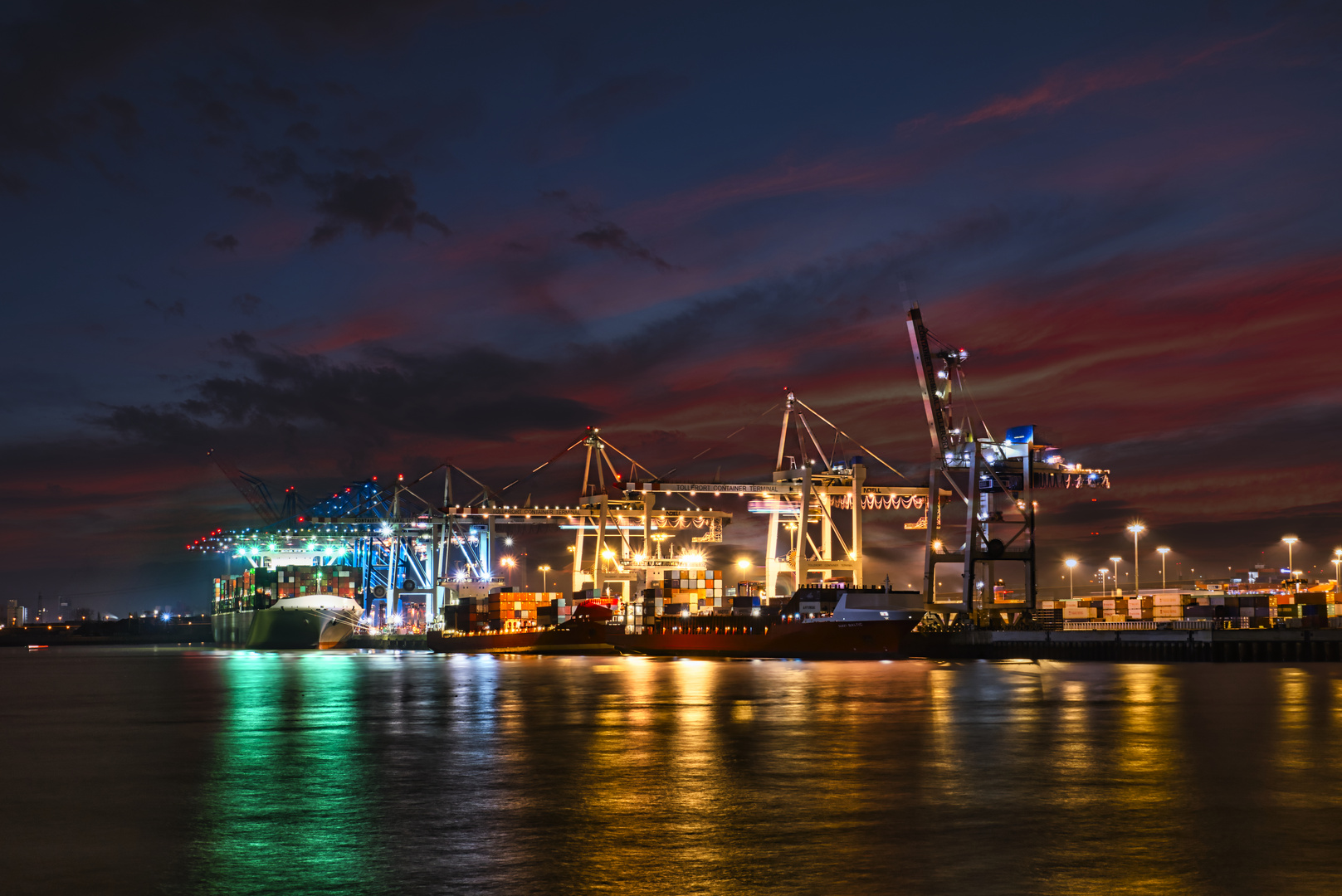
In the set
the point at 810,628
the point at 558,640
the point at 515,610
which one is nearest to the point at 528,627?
the point at 515,610

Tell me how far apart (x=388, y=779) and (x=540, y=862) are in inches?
364

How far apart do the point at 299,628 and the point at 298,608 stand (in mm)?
2815

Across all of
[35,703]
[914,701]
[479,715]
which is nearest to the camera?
[479,715]

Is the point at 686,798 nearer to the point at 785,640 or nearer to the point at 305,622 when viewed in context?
the point at 785,640

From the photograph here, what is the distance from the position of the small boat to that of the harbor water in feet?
406

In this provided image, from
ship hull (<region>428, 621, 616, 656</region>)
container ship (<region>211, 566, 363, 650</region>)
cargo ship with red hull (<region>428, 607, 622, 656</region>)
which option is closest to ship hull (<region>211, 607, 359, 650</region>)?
container ship (<region>211, 566, 363, 650</region>)

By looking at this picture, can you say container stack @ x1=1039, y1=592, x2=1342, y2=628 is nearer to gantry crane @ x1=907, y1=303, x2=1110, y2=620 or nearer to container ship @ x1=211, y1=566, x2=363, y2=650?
gantry crane @ x1=907, y1=303, x2=1110, y2=620

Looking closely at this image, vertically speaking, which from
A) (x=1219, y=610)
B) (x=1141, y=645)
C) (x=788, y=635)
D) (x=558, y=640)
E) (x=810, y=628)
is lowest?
(x=558, y=640)

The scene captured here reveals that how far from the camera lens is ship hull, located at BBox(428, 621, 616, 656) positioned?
133 metres

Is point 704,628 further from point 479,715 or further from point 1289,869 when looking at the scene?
point 1289,869

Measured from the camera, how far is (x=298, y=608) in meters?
164

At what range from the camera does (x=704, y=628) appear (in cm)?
11475

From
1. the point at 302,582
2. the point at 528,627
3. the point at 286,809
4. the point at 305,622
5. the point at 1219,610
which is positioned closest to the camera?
the point at 286,809

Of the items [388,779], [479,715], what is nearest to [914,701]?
[479,715]
